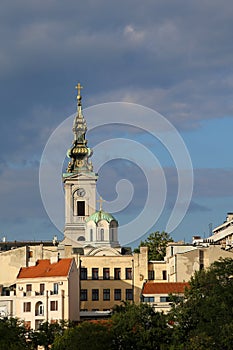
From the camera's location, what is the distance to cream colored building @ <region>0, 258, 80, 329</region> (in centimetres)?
16275

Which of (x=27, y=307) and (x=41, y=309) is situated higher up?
(x=27, y=307)

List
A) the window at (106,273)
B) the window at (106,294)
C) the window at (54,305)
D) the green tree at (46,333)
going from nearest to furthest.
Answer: the green tree at (46,333) < the window at (54,305) < the window at (106,294) < the window at (106,273)

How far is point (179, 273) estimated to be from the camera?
17875cm

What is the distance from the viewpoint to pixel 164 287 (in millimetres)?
168875

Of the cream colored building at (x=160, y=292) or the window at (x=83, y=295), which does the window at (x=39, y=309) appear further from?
the window at (x=83, y=295)

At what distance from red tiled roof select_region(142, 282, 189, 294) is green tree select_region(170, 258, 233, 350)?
24473mm

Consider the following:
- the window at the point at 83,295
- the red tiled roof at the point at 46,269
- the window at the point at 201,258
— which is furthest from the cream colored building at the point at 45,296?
the window at the point at 201,258

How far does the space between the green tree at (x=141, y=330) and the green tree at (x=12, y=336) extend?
10.3 metres

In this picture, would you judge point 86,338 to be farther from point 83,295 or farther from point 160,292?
point 83,295

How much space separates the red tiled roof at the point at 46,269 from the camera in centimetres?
16775

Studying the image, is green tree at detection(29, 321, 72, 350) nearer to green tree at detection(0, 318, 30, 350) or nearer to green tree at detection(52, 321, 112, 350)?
green tree at detection(0, 318, 30, 350)

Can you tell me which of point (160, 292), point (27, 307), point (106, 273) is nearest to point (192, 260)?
point (160, 292)

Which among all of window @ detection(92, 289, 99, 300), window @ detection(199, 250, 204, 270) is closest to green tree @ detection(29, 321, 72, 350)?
window @ detection(92, 289, 99, 300)

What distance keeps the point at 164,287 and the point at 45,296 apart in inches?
658
